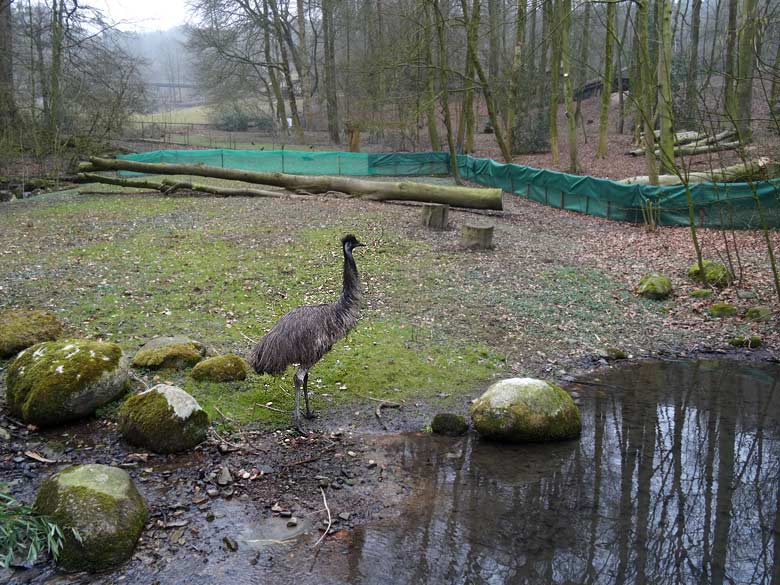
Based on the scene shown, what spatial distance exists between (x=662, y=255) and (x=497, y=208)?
230 inches

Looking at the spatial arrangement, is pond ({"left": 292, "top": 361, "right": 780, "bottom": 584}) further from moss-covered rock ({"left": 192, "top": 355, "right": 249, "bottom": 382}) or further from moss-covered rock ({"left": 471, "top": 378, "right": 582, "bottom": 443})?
moss-covered rock ({"left": 192, "top": 355, "right": 249, "bottom": 382})

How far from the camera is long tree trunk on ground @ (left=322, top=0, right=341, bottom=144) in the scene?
39812 mm

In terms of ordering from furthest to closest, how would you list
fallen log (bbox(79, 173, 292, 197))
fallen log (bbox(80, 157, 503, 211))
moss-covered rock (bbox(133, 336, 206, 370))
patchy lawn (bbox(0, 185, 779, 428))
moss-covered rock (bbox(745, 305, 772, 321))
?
fallen log (bbox(79, 173, 292, 197)) < fallen log (bbox(80, 157, 503, 211)) < moss-covered rock (bbox(745, 305, 772, 321)) < patchy lawn (bbox(0, 185, 779, 428)) < moss-covered rock (bbox(133, 336, 206, 370))

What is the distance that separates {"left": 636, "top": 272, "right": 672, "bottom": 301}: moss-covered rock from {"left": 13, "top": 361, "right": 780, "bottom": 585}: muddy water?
15.1 ft

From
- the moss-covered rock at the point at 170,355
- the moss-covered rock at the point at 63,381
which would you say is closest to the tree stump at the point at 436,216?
the moss-covered rock at the point at 170,355

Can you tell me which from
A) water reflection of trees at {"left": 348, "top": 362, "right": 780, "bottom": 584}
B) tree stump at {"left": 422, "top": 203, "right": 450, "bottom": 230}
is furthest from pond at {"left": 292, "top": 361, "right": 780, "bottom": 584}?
tree stump at {"left": 422, "top": 203, "right": 450, "bottom": 230}

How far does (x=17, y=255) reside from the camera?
13.9 metres

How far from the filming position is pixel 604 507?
20.2 feet

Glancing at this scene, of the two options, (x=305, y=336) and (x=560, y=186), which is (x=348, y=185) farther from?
(x=305, y=336)

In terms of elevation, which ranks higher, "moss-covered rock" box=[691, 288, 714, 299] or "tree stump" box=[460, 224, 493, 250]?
"tree stump" box=[460, 224, 493, 250]

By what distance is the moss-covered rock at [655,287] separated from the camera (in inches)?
493

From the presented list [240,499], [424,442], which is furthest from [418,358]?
[240,499]

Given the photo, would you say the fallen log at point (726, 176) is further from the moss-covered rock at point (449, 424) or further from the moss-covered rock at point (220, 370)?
the moss-covered rock at point (220, 370)

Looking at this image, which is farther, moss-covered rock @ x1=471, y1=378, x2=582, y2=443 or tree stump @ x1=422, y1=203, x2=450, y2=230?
tree stump @ x1=422, y1=203, x2=450, y2=230
